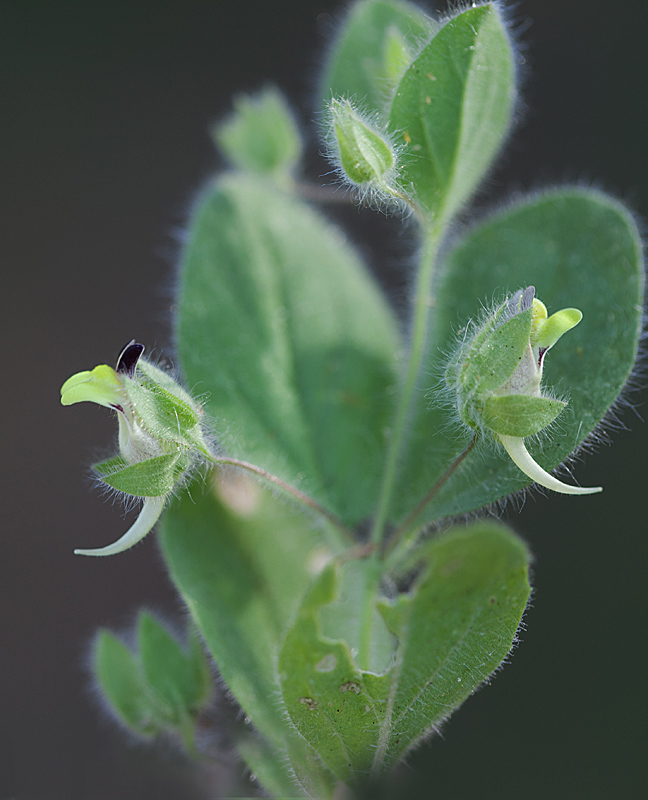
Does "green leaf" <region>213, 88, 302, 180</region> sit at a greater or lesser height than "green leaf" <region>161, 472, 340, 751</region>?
greater

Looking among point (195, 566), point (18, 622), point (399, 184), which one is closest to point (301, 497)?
point (195, 566)

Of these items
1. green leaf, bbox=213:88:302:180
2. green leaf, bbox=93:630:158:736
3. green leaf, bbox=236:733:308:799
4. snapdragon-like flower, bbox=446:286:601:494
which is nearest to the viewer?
snapdragon-like flower, bbox=446:286:601:494

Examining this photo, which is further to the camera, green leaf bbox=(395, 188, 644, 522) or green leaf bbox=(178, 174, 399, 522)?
green leaf bbox=(178, 174, 399, 522)

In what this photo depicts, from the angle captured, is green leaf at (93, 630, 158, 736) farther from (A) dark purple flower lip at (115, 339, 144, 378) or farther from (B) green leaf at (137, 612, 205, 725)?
(A) dark purple flower lip at (115, 339, 144, 378)

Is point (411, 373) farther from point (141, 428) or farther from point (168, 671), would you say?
point (168, 671)

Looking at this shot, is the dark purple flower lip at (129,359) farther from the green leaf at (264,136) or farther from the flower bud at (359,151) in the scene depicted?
the green leaf at (264,136)

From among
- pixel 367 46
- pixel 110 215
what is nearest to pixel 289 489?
pixel 367 46

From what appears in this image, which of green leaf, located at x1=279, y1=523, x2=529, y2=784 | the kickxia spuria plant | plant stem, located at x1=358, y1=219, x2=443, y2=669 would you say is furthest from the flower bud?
green leaf, located at x1=279, y1=523, x2=529, y2=784
